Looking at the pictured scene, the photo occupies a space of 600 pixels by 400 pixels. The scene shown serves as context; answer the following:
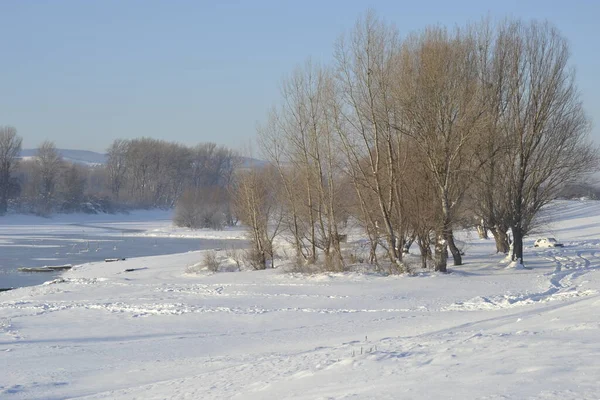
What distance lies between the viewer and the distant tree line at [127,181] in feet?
259

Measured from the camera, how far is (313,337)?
44.2 ft

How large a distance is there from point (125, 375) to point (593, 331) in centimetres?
750

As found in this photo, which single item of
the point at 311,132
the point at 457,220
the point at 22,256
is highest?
the point at 311,132

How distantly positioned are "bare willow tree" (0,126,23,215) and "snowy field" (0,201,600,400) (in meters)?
71.3

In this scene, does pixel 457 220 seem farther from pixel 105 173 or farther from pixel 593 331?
pixel 105 173

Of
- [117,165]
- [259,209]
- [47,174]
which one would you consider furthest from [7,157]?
[259,209]

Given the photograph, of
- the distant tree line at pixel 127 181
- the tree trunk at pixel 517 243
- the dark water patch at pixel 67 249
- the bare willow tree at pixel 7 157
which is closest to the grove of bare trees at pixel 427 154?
the tree trunk at pixel 517 243

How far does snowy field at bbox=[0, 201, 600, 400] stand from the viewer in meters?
7.88

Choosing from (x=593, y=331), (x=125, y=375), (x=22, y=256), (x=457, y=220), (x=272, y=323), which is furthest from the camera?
(x=22, y=256)

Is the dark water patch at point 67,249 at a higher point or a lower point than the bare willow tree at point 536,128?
lower

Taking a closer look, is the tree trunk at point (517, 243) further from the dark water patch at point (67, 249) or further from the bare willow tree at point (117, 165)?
the bare willow tree at point (117, 165)

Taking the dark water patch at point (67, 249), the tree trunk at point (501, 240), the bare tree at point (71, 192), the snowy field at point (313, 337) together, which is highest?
the bare tree at point (71, 192)

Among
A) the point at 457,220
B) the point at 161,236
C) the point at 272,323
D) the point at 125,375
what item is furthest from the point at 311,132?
the point at 161,236

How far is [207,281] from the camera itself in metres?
26.5
